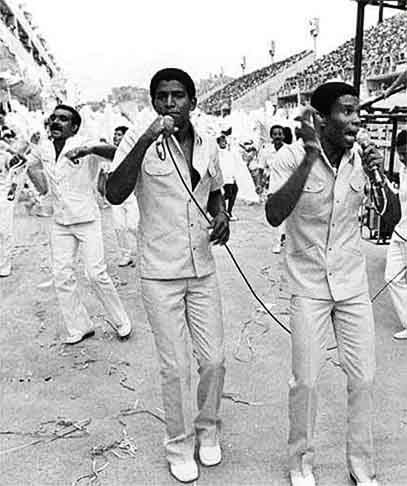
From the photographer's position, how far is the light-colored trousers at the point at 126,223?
26.1 feet

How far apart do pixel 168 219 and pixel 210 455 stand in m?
1.25

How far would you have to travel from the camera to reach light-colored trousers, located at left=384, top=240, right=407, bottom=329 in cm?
517

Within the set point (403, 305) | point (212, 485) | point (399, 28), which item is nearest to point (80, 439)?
point (212, 485)

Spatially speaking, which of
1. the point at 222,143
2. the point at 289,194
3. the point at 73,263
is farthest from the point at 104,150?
the point at 222,143

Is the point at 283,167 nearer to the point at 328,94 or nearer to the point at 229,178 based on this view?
the point at 328,94

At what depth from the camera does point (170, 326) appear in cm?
296

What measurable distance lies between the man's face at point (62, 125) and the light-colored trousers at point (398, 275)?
113 inches

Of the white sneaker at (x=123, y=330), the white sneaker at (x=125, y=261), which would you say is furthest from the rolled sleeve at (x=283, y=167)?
the white sneaker at (x=125, y=261)

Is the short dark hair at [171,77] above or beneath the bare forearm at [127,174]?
above

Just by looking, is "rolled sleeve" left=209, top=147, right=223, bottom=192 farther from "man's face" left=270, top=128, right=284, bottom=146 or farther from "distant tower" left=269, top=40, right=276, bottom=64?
"distant tower" left=269, top=40, right=276, bottom=64

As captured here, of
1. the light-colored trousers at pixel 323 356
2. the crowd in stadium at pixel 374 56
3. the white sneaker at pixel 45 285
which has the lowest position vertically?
the white sneaker at pixel 45 285

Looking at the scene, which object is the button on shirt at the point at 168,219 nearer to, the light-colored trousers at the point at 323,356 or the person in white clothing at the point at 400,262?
the light-colored trousers at the point at 323,356

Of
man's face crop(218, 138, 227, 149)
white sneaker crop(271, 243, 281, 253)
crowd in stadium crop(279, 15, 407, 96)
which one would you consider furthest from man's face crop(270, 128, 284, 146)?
crowd in stadium crop(279, 15, 407, 96)

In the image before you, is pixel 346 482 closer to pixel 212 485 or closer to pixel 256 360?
pixel 212 485
